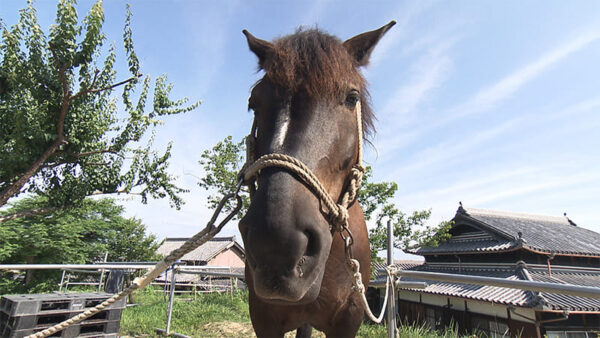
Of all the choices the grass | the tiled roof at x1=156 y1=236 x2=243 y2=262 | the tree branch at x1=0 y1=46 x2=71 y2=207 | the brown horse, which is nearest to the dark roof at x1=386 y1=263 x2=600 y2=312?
the grass

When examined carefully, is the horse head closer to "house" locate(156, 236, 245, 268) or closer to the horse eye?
the horse eye

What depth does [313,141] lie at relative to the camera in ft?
4.63

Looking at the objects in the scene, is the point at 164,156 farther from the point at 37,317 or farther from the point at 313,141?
the point at 313,141

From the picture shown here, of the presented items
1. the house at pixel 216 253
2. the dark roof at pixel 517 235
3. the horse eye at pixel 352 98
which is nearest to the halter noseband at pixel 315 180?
the horse eye at pixel 352 98

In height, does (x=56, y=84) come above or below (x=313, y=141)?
above

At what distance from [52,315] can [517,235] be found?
1928 centimetres

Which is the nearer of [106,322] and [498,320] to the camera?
[106,322]

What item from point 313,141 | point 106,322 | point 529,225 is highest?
point 529,225

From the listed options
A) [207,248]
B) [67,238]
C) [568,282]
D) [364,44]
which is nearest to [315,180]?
[364,44]

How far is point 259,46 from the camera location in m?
2.06

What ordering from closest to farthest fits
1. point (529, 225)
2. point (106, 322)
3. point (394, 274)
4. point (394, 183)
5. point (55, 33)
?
point (394, 274)
point (106, 322)
point (55, 33)
point (394, 183)
point (529, 225)

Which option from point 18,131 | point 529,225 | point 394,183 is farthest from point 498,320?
point 18,131

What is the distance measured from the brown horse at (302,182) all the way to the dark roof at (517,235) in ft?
54.8

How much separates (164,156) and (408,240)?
1246cm
